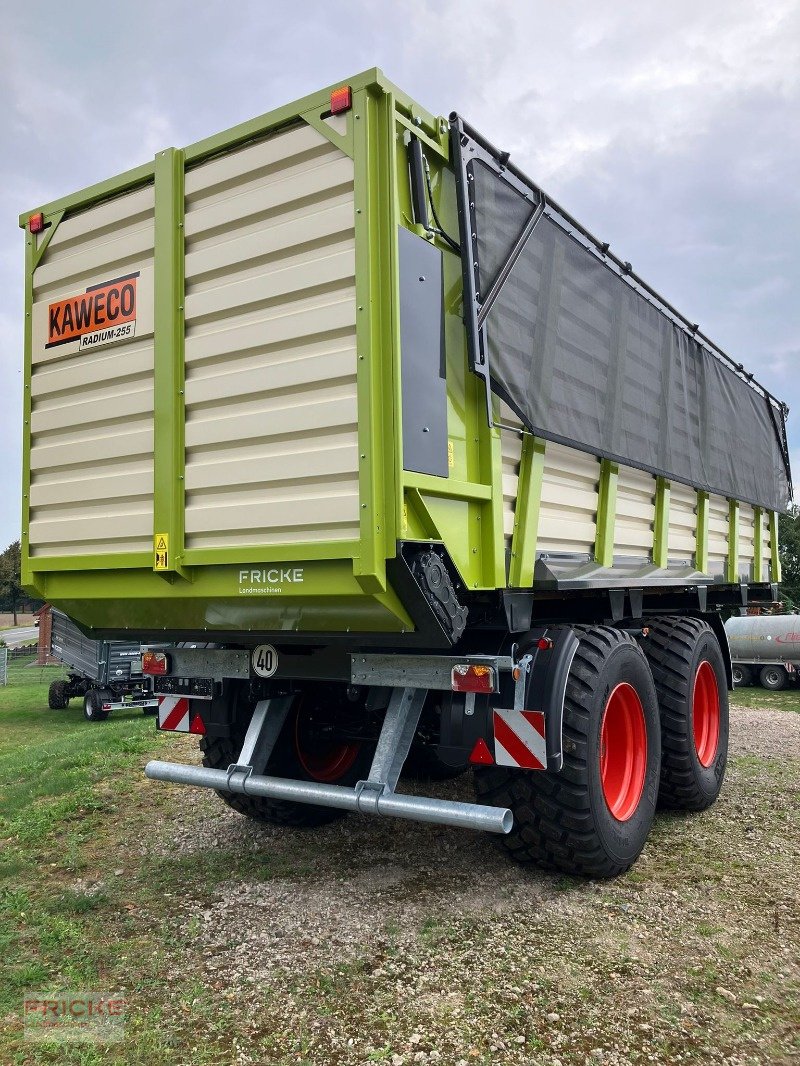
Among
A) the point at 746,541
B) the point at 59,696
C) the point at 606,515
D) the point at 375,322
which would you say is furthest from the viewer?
the point at 59,696

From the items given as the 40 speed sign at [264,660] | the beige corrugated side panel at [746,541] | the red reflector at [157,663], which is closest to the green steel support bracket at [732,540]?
the beige corrugated side panel at [746,541]

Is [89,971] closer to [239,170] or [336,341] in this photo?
[336,341]

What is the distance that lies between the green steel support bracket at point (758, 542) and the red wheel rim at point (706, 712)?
7.82 feet

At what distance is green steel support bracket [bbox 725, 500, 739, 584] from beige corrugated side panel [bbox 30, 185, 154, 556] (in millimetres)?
5510

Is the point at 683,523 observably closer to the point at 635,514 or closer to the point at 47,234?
the point at 635,514

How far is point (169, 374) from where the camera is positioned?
401 cm

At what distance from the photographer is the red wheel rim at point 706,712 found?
6.26 m

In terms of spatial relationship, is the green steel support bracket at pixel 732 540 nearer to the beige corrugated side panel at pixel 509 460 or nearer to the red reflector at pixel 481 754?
the beige corrugated side panel at pixel 509 460

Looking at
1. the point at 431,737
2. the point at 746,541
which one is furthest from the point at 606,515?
the point at 746,541

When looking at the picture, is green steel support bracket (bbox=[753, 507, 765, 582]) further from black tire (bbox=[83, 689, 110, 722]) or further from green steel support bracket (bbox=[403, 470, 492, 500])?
black tire (bbox=[83, 689, 110, 722])

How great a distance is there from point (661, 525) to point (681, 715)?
1.35 m

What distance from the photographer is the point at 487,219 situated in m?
3.96

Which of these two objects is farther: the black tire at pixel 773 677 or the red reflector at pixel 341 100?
the black tire at pixel 773 677

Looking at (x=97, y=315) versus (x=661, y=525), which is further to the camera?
(x=661, y=525)
